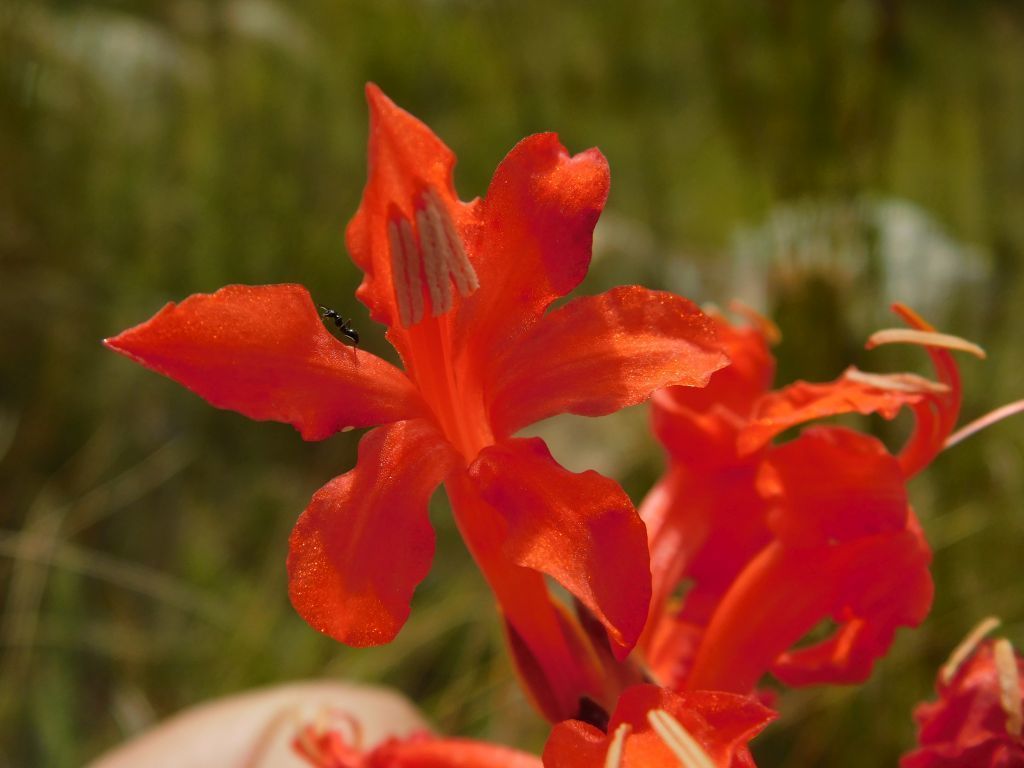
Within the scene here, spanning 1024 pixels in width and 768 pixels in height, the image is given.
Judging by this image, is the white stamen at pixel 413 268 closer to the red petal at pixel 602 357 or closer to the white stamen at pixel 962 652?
the red petal at pixel 602 357

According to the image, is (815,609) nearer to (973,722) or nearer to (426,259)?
(973,722)

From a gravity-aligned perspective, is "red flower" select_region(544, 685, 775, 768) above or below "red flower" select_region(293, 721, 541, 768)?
above

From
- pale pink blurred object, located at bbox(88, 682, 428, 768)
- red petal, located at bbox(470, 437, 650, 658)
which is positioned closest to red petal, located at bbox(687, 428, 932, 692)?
red petal, located at bbox(470, 437, 650, 658)

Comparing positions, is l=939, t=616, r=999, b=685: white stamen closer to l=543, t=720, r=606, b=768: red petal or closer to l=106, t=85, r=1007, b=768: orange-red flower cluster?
l=106, t=85, r=1007, b=768: orange-red flower cluster

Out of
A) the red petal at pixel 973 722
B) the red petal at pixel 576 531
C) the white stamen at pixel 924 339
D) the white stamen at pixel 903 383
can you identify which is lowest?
the red petal at pixel 973 722

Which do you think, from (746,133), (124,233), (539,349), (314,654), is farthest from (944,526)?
(124,233)

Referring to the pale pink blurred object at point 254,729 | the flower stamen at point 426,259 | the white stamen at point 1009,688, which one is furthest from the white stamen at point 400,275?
the pale pink blurred object at point 254,729
